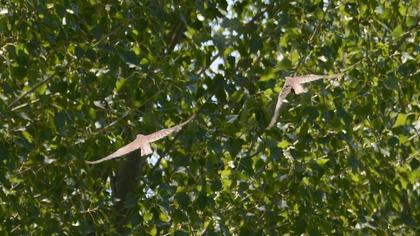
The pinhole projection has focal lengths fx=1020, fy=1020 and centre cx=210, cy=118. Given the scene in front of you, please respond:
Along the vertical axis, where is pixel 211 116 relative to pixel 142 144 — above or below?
above

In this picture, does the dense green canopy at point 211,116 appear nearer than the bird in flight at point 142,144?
No

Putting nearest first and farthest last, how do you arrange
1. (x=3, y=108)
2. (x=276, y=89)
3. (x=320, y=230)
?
1. (x=3, y=108)
2. (x=276, y=89)
3. (x=320, y=230)

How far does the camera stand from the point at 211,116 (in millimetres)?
6348

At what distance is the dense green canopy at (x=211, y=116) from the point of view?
631 centimetres

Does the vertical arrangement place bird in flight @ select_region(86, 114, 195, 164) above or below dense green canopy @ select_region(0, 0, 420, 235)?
below

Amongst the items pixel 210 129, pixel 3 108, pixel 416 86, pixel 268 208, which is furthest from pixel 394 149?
pixel 3 108

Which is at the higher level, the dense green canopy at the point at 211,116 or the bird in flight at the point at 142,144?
the dense green canopy at the point at 211,116

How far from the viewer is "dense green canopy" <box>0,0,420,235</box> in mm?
6309

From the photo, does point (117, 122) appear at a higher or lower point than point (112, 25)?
lower

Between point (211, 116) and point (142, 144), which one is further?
point (211, 116)

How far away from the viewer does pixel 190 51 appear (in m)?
6.96

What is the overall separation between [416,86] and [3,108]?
2.96m

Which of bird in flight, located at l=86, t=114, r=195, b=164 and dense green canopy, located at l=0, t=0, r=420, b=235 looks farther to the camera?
dense green canopy, located at l=0, t=0, r=420, b=235

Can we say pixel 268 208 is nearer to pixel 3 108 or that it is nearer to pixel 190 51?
pixel 190 51
